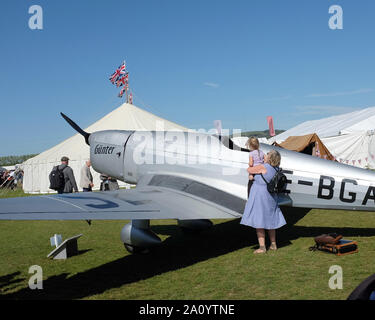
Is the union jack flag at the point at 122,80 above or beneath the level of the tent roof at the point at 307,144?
above

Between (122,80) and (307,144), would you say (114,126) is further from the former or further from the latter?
(307,144)

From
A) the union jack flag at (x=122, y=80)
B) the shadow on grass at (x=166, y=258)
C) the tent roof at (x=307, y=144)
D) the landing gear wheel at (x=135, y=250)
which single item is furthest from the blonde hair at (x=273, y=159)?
the union jack flag at (x=122, y=80)

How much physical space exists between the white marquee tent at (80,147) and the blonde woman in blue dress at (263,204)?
14792 millimetres

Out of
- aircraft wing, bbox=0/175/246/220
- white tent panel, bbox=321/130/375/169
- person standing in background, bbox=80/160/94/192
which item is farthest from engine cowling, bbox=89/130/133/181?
white tent panel, bbox=321/130/375/169

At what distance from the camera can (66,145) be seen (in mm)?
20969

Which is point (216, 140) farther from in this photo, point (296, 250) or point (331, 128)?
point (331, 128)

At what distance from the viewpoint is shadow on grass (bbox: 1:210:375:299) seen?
4281 mm

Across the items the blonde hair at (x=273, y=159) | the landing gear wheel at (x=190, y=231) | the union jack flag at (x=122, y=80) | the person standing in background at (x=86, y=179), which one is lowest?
the landing gear wheel at (x=190, y=231)

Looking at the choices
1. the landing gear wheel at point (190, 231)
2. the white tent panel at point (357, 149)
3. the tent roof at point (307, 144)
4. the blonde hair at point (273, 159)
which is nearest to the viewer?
the blonde hair at point (273, 159)

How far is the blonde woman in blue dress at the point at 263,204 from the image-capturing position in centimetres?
538

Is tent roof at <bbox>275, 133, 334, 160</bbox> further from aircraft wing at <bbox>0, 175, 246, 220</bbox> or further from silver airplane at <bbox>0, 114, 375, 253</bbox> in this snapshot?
aircraft wing at <bbox>0, 175, 246, 220</bbox>

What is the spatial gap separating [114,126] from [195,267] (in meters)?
15.9

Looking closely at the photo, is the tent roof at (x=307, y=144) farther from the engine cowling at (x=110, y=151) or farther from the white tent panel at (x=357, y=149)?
the engine cowling at (x=110, y=151)

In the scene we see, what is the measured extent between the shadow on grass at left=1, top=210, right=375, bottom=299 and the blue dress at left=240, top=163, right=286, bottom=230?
856 mm
